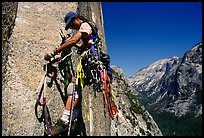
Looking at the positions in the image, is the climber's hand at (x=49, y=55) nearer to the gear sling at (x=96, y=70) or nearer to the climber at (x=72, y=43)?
the climber at (x=72, y=43)

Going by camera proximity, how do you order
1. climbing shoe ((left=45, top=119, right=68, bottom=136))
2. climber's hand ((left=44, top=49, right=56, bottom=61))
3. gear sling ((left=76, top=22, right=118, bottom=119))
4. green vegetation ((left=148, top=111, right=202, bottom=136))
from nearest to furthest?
climbing shoe ((left=45, top=119, right=68, bottom=136)) < climber's hand ((left=44, top=49, right=56, bottom=61)) < gear sling ((left=76, top=22, right=118, bottom=119)) < green vegetation ((left=148, top=111, right=202, bottom=136))

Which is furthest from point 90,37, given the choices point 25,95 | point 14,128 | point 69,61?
point 14,128

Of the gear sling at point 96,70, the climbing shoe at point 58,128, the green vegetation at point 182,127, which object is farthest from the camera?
the green vegetation at point 182,127

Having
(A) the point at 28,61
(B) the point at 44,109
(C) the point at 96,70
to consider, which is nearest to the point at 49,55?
(A) the point at 28,61

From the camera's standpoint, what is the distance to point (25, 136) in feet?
17.0

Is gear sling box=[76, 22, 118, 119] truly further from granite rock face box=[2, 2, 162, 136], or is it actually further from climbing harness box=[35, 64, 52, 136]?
climbing harness box=[35, 64, 52, 136]

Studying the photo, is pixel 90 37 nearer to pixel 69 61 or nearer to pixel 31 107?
pixel 69 61

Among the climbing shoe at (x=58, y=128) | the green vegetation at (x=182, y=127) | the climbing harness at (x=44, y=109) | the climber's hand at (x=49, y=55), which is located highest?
the green vegetation at (x=182, y=127)

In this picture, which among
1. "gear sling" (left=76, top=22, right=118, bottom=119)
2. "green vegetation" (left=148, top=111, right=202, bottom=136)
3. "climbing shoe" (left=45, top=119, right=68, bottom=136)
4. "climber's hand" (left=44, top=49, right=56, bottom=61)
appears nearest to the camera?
"climbing shoe" (left=45, top=119, right=68, bottom=136)

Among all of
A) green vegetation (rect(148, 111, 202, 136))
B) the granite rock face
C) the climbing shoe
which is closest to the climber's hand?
the granite rock face

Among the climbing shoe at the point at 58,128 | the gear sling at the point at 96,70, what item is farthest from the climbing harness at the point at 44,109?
the gear sling at the point at 96,70

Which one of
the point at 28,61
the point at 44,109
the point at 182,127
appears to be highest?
the point at 182,127

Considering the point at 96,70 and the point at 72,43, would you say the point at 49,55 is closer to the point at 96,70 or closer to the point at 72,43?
the point at 72,43

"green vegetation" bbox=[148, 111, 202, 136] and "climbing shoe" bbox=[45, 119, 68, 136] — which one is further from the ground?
"green vegetation" bbox=[148, 111, 202, 136]
